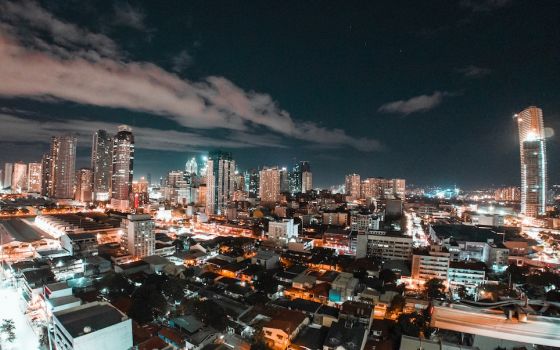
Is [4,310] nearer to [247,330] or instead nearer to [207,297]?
[207,297]

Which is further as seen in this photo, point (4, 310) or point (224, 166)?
point (224, 166)

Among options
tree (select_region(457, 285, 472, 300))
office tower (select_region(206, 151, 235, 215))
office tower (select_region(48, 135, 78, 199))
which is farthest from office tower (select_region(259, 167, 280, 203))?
tree (select_region(457, 285, 472, 300))

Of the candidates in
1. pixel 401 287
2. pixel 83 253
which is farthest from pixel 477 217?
pixel 83 253

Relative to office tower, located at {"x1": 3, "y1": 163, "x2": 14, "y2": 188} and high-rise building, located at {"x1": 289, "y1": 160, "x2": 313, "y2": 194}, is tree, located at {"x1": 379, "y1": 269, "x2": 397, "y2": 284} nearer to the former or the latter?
high-rise building, located at {"x1": 289, "y1": 160, "x2": 313, "y2": 194}

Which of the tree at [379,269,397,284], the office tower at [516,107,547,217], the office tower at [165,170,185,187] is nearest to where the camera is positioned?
the tree at [379,269,397,284]

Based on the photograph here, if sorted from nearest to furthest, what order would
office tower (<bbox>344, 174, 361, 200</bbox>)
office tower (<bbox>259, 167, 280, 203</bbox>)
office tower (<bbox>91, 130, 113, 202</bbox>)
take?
1. office tower (<bbox>91, 130, 113, 202</bbox>)
2. office tower (<bbox>259, 167, 280, 203</bbox>)
3. office tower (<bbox>344, 174, 361, 200</bbox>)

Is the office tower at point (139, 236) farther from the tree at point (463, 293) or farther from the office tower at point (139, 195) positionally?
the office tower at point (139, 195)

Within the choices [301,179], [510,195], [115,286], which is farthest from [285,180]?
[115,286]
